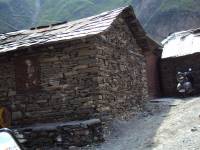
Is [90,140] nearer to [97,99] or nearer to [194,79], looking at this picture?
[97,99]

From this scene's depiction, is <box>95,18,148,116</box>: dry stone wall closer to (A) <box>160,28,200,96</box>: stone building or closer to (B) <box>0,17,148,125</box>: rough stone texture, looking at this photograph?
(B) <box>0,17,148,125</box>: rough stone texture

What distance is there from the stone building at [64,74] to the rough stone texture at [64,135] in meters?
0.78

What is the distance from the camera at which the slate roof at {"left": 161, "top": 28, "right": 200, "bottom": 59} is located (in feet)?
74.2

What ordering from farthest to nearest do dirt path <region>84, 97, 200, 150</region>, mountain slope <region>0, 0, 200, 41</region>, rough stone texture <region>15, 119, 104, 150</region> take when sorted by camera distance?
mountain slope <region>0, 0, 200, 41</region> → rough stone texture <region>15, 119, 104, 150</region> → dirt path <region>84, 97, 200, 150</region>

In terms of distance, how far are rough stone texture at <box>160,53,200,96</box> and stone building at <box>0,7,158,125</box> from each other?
338 inches

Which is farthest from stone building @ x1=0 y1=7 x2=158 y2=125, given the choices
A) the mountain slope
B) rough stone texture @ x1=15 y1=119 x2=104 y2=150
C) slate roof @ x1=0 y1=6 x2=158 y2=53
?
the mountain slope

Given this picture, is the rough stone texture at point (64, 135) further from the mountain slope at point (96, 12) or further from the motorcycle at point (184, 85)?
the mountain slope at point (96, 12)

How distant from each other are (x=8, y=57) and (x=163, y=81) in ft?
38.6

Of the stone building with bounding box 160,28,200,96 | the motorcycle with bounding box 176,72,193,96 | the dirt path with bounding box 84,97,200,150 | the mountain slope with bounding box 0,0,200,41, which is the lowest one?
the dirt path with bounding box 84,97,200,150

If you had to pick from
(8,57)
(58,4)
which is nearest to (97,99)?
(8,57)

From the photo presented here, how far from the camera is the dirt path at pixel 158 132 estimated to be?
10.6 m

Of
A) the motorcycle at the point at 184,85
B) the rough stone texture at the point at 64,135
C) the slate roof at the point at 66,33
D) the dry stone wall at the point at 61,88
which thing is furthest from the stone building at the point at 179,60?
the rough stone texture at the point at 64,135

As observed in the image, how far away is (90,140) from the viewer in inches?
462

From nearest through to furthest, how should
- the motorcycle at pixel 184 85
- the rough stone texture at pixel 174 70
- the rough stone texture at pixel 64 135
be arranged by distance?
the rough stone texture at pixel 64 135 < the motorcycle at pixel 184 85 < the rough stone texture at pixel 174 70
